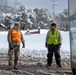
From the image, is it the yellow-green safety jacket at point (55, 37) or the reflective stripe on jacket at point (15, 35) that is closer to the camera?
the reflective stripe on jacket at point (15, 35)

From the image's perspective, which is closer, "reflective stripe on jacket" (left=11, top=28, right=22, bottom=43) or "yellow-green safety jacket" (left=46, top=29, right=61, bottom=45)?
"reflective stripe on jacket" (left=11, top=28, right=22, bottom=43)

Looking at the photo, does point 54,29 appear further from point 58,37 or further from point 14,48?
point 14,48

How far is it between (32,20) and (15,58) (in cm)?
11806

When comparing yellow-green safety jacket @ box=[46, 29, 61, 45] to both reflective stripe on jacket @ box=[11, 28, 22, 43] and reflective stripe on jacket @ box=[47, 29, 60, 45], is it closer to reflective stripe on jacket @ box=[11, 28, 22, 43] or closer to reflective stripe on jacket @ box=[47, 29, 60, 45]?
reflective stripe on jacket @ box=[47, 29, 60, 45]

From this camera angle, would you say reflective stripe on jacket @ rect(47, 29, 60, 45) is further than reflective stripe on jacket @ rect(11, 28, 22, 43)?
Yes

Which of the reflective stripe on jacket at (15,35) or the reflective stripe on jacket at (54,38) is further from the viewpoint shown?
the reflective stripe on jacket at (54,38)

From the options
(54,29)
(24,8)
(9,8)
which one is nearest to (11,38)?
(54,29)

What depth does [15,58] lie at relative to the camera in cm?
1540

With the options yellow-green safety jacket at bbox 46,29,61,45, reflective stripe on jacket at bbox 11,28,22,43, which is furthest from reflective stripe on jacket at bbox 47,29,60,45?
reflective stripe on jacket at bbox 11,28,22,43

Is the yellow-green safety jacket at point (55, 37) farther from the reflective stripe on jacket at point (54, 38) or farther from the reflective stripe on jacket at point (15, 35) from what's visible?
the reflective stripe on jacket at point (15, 35)

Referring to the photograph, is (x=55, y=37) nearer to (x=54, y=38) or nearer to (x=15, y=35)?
(x=54, y=38)

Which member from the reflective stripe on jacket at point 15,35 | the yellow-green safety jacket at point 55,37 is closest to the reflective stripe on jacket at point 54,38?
the yellow-green safety jacket at point 55,37

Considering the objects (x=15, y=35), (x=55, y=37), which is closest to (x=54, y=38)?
(x=55, y=37)

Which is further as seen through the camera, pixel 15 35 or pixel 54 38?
pixel 54 38
